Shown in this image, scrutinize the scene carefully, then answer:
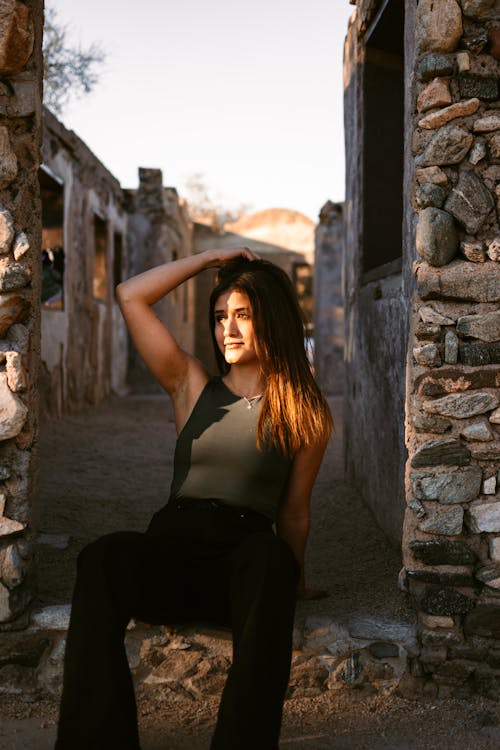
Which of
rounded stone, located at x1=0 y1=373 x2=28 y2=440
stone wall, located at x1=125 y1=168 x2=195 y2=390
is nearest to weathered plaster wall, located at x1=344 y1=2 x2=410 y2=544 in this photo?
rounded stone, located at x1=0 y1=373 x2=28 y2=440

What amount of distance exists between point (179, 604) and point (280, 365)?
0.78 m

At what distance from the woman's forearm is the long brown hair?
0.11m

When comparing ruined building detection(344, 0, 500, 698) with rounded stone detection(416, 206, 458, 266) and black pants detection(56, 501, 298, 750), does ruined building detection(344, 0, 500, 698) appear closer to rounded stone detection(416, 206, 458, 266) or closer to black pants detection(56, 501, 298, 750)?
rounded stone detection(416, 206, 458, 266)

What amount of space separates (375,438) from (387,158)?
151 cm

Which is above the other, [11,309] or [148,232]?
[148,232]

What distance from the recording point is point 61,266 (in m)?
7.75

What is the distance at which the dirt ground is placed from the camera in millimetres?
2254

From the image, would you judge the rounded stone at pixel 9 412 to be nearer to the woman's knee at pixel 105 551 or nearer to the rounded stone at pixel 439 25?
the woman's knee at pixel 105 551

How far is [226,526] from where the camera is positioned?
2.28 meters

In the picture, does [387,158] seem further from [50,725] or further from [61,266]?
[61,266]

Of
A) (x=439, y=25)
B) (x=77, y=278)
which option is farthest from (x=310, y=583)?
(x=77, y=278)

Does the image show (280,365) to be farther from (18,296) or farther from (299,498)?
(18,296)

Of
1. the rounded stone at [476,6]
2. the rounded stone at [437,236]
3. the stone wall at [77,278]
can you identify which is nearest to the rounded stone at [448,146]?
the rounded stone at [437,236]

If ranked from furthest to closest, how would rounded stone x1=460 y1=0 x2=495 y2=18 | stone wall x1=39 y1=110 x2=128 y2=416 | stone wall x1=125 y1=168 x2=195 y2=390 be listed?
stone wall x1=125 y1=168 x2=195 y2=390 < stone wall x1=39 y1=110 x2=128 y2=416 < rounded stone x1=460 y1=0 x2=495 y2=18
